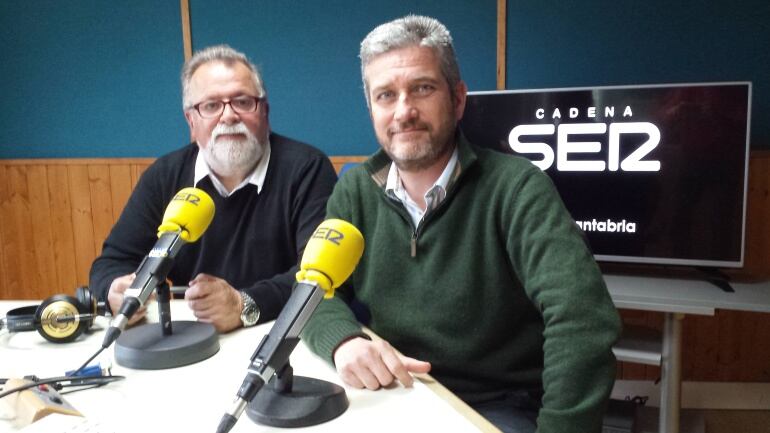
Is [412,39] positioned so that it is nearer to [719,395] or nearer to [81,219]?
[719,395]

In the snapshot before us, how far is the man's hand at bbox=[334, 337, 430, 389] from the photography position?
3.17 feet

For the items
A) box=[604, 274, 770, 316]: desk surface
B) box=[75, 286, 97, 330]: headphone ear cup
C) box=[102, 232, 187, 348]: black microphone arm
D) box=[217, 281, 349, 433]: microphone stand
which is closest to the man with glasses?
box=[75, 286, 97, 330]: headphone ear cup

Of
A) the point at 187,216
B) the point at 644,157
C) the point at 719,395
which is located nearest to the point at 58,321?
the point at 187,216

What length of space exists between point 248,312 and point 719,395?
2.44 m

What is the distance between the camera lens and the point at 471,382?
1.30 metres

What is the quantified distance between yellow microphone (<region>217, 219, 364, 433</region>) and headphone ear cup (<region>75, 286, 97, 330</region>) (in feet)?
2.13

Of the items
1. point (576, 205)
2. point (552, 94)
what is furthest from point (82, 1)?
point (576, 205)

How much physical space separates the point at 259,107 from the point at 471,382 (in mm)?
1061

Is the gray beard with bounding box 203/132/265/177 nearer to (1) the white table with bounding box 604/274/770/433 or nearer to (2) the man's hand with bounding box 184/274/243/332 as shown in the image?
(2) the man's hand with bounding box 184/274/243/332

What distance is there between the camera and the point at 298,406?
851 mm

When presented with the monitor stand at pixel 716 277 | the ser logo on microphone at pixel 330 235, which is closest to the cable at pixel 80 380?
the ser logo on microphone at pixel 330 235

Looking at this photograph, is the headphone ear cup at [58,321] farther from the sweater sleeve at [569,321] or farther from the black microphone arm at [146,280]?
the sweater sleeve at [569,321]

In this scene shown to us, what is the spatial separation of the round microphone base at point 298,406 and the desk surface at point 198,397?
0.04ft

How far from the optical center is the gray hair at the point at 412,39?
51.0 inches
